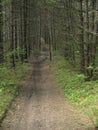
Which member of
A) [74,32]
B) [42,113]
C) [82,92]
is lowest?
[42,113]

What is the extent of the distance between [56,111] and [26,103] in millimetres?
1993

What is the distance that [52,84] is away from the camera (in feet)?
60.2

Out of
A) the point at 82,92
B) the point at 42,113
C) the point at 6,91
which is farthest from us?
the point at 6,91

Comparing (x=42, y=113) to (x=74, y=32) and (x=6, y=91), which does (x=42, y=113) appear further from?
(x=74, y=32)

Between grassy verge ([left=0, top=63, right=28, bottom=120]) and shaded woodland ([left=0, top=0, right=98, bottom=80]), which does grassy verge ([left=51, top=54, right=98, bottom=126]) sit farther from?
grassy verge ([left=0, top=63, right=28, bottom=120])

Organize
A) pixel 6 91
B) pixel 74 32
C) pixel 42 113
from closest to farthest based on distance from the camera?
1. pixel 42 113
2. pixel 6 91
3. pixel 74 32

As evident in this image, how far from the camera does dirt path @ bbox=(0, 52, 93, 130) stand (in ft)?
31.2

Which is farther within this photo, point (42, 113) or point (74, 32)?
point (74, 32)

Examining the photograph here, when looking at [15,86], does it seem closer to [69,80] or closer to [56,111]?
[69,80]

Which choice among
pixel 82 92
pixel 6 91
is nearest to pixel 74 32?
pixel 82 92

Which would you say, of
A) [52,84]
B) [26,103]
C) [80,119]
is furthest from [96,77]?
[80,119]

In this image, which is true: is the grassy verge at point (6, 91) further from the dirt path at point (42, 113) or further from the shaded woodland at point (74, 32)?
the shaded woodland at point (74, 32)

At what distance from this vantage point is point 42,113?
→ 11.2 metres

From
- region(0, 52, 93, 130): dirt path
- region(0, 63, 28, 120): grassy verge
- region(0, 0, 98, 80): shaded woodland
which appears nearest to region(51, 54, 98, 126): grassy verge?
region(0, 52, 93, 130): dirt path
